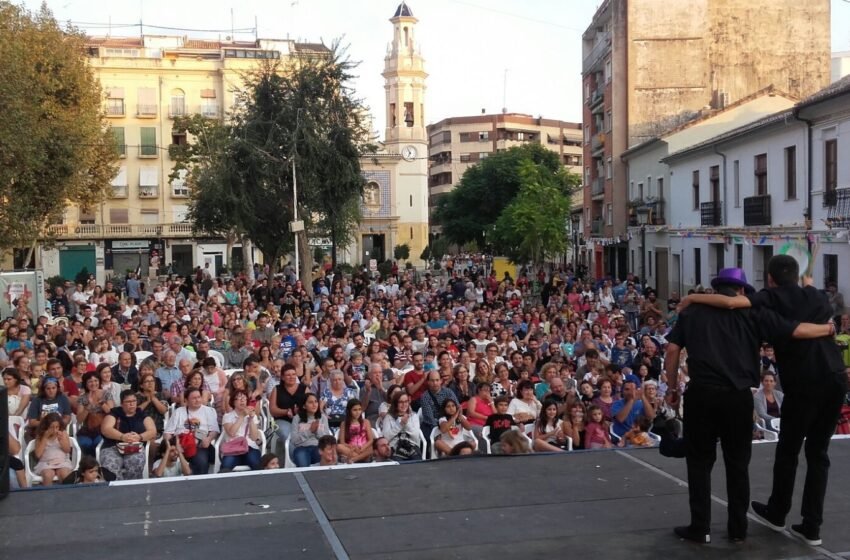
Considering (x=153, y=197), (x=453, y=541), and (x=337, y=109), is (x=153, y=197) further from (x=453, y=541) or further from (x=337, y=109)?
(x=453, y=541)

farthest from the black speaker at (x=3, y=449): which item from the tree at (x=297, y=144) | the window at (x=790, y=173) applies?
the window at (x=790, y=173)

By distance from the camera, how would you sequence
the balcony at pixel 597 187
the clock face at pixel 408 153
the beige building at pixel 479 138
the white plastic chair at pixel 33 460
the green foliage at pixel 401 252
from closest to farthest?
the white plastic chair at pixel 33 460 → the balcony at pixel 597 187 → the green foliage at pixel 401 252 → the clock face at pixel 408 153 → the beige building at pixel 479 138

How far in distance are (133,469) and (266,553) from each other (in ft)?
13.2

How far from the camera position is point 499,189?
6462cm

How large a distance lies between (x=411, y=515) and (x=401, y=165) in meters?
67.4

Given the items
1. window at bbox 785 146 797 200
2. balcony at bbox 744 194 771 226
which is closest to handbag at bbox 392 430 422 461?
window at bbox 785 146 797 200

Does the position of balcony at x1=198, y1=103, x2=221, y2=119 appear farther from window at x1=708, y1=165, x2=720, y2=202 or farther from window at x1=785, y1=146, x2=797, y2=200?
window at x1=785, y1=146, x2=797, y2=200

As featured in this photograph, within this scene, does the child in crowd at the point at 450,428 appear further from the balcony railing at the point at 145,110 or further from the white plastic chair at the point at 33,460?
the balcony railing at the point at 145,110

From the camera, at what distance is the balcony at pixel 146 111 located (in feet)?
191

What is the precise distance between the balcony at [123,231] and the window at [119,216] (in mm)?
737

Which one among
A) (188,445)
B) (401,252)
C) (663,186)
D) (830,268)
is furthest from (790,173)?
(401,252)

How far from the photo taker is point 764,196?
2564 centimetres

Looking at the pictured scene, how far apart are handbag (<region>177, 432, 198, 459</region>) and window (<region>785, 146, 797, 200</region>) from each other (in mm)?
19539

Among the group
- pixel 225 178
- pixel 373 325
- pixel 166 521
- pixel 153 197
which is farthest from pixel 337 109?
pixel 153 197
